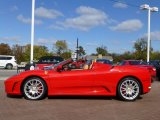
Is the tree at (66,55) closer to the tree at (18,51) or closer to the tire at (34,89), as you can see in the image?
the tree at (18,51)

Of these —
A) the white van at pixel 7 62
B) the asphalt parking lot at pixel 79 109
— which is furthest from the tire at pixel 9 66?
the asphalt parking lot at pixel 79 109

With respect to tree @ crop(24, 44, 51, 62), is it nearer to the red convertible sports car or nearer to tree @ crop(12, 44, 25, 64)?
tree @ crop(12, 44, 25, 64)

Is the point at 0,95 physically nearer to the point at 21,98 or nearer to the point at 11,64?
the point at 21,98

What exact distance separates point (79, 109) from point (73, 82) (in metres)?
1.84

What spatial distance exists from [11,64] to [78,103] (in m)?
35.5

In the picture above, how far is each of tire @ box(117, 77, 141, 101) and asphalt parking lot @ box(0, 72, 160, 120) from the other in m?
0.22

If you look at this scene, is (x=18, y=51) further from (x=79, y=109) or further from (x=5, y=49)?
(x=79, y=109)

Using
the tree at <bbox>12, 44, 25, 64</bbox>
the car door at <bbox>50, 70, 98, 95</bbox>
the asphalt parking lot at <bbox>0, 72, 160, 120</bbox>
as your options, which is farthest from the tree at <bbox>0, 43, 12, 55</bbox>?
the car door at <bbox>50, 70, 98, 95</bbox>

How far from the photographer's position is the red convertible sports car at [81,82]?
432 inches

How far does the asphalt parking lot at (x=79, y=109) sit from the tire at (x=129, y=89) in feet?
0.71

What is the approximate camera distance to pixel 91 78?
11.0 meters

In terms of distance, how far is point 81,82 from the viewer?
11.0m

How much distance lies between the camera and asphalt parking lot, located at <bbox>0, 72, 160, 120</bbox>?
820 centimetres

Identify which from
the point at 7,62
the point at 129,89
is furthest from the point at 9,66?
the point at 129,89
